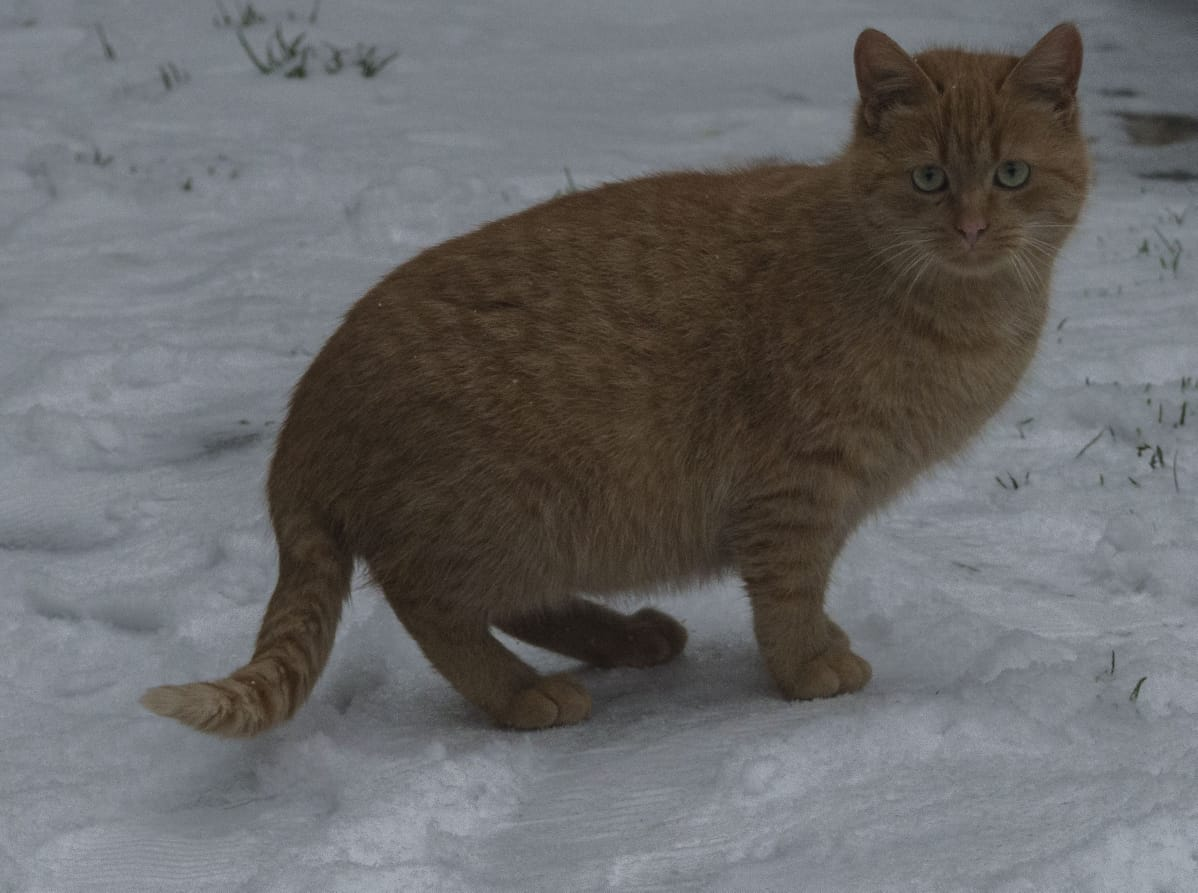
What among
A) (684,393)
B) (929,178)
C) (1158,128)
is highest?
(929,178)

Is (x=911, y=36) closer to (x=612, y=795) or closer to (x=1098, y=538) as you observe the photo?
(x=1098, y=538)

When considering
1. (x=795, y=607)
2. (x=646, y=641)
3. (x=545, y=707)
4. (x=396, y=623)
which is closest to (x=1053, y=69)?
(x=795, y=607)

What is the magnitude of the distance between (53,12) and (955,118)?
232 inches

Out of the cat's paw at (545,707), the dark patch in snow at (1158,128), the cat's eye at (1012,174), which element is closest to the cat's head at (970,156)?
the cat's eye at (1012,174)

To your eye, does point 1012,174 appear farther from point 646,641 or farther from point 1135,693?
point 646,641

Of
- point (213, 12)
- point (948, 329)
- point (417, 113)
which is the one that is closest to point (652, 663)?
point (948, 329)

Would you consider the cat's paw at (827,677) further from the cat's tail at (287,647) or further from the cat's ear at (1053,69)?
the cat's ear at (1053,69)

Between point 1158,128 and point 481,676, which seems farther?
point 1158,128

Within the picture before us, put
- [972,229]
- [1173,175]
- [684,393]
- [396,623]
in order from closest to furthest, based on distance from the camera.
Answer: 1. [972,229]
2. [684,393]
3. [396,623]
4. [1173,175]

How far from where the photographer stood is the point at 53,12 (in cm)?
763

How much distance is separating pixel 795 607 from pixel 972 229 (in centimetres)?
80

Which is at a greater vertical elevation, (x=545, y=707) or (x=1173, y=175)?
(x=1173, y=175)

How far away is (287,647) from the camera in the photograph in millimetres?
2982

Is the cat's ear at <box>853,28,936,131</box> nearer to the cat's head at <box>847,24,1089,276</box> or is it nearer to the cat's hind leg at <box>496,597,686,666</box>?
the cat's head at <box>847,24,1089,276</box>
